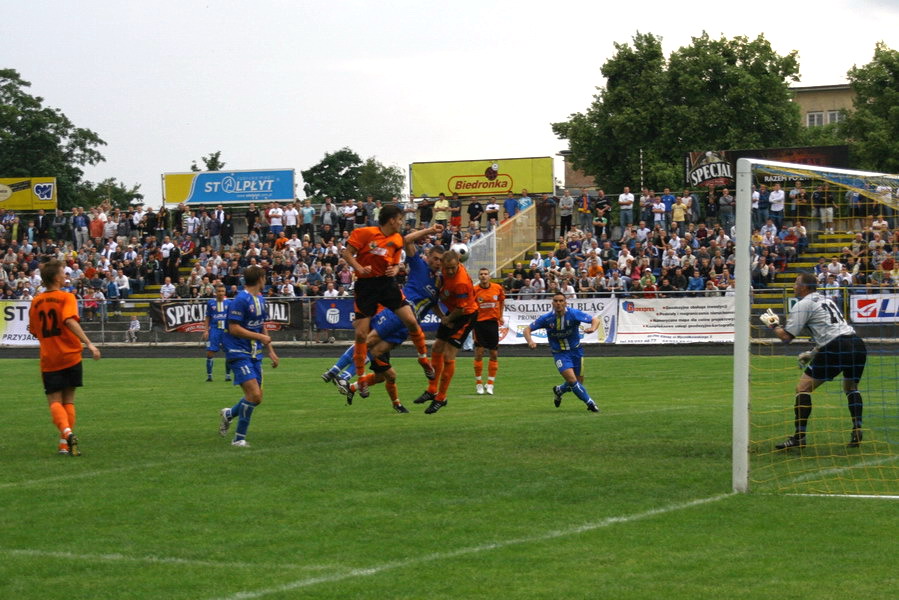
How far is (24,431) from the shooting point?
47.9 ft

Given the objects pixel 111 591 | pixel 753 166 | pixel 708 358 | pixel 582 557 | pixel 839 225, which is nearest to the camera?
pixel 111 591

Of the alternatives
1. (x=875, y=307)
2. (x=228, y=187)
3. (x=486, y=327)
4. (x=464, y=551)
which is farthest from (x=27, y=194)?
(x=464, y=551)

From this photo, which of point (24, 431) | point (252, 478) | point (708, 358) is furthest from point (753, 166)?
point (708, 358)

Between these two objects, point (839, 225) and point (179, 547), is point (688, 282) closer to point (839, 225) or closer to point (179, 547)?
point (839, 225)

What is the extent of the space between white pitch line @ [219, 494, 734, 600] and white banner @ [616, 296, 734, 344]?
24.0 meters

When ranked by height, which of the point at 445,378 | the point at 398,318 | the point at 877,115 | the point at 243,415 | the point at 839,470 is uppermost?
the point at 877,115

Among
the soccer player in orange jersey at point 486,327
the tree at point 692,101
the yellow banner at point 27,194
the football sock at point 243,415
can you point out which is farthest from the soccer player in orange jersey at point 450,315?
the tree at point 692,101

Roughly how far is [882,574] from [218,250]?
134 ft

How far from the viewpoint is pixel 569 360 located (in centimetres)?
1658

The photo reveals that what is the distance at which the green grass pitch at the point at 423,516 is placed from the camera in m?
6.58

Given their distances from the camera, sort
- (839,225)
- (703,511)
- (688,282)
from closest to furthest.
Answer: (703,511) → (839,225) → (688,282)

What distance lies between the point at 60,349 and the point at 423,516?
539cm

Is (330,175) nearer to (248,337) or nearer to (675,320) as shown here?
(675,320)

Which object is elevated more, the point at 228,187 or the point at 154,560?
the point at 228,187
